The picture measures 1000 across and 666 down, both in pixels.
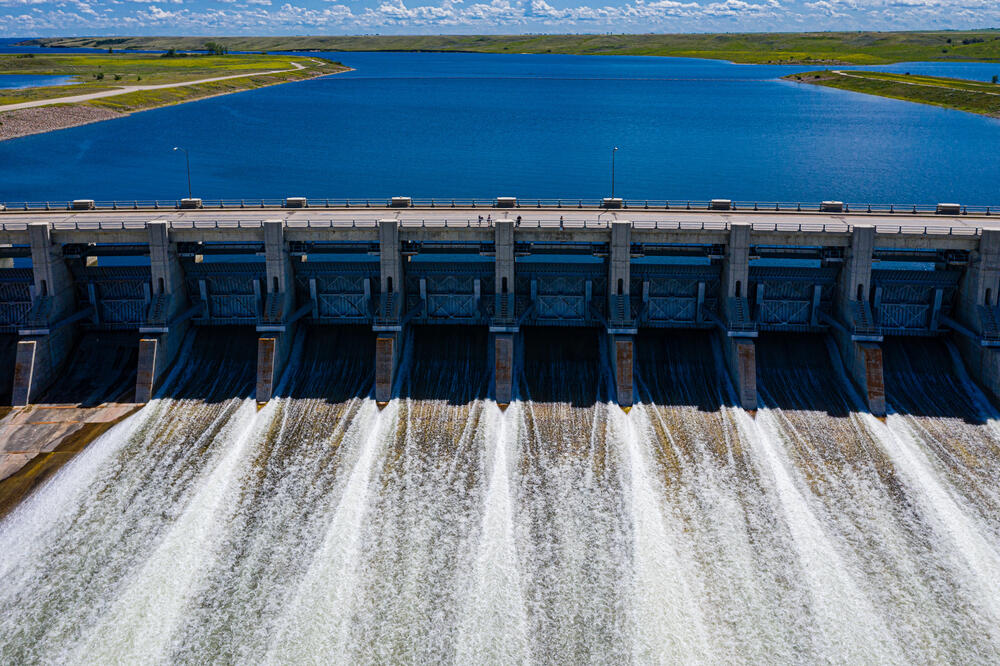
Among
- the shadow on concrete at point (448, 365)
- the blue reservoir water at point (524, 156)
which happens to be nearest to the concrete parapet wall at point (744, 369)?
the shadow on concrete at point (448, 365)

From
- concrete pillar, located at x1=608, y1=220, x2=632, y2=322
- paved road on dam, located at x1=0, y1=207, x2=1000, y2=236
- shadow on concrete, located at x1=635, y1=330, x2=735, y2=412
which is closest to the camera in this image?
shadow on concrete, located at x1=635, y1=330, x2=735, y2=412

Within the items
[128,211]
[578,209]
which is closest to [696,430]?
[578,209]

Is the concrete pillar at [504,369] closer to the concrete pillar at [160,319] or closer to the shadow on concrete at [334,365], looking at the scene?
the shadow on concrete at [334,365]

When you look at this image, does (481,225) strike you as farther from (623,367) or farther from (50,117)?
(50,117)

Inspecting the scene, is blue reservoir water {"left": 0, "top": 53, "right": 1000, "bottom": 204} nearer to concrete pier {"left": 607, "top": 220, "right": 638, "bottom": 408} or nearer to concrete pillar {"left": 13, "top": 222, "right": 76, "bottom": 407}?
concrete pier {"left": 607, "top": 220, "right": 638, "bottom": 408}

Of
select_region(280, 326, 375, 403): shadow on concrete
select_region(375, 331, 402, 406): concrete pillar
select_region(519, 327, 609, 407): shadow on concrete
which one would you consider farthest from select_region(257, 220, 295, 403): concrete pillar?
select_region(519, 327, 609, 407): shadow on concrete
